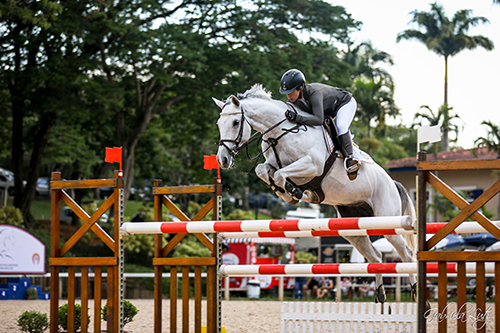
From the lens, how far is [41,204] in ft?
91.5

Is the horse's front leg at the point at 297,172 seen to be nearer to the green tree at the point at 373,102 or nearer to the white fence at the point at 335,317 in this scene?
the white fence at the point at 335,317

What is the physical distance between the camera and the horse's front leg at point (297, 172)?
170 inches

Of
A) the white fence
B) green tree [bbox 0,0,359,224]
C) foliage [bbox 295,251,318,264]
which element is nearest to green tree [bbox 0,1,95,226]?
green tree [bbox 0,0,359,224]

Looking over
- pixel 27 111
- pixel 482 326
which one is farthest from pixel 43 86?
pixel 482 326

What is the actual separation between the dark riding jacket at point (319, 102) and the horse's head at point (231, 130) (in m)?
0.47

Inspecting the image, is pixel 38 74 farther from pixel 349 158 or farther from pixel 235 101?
pixel 349 158

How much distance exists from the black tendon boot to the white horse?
0.22 ft

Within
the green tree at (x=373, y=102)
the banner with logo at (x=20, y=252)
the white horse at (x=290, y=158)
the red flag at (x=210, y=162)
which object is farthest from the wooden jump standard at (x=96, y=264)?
the green tree at (x=373, y=102)

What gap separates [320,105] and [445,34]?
27.4 m

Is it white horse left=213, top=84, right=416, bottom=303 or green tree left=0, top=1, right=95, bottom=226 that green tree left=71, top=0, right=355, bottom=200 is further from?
white horse left=213, top=84, right=416, bottom=303

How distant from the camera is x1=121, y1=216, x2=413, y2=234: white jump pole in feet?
11.3

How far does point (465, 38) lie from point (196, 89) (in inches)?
775

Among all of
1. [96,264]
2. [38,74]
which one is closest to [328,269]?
[96,264]

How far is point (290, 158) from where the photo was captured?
4590mm
